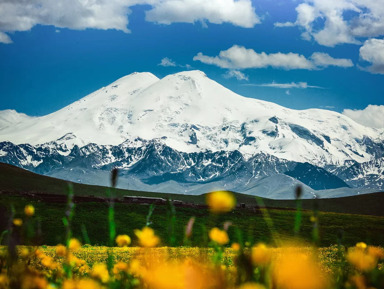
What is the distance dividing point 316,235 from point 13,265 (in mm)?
3128

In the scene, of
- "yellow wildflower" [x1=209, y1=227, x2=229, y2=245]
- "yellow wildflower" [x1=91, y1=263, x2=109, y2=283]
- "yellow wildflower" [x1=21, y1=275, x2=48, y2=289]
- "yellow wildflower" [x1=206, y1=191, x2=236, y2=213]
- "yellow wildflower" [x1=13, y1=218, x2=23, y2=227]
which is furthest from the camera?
"yellow wildflower" [x1=13, y1=218, x2=23, y2=227]

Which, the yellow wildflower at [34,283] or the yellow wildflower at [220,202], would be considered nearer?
the yellow wildflower at [220,202]

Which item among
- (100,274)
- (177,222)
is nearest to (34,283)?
(100,274)

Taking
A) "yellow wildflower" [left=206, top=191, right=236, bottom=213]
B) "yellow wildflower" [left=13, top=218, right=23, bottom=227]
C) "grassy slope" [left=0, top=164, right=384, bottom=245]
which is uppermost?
"yellow wildflower" [left=206, top=191, right=236, bottom=213]

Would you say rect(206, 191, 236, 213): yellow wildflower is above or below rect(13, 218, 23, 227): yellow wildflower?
above

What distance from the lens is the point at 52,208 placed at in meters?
72.6

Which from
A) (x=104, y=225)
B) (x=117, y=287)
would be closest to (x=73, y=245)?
(x=117, y=287)

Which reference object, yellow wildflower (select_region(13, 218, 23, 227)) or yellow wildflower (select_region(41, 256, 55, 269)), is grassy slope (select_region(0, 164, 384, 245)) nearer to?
yellow wildflower (select_region(41, 256, 55, 269))

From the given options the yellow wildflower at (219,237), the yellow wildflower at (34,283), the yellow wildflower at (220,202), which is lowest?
the yellow wildflower at (34,283)

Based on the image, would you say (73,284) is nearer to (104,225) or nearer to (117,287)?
(117,287)

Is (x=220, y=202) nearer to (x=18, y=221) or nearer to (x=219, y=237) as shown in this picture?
(x=219, y=237)

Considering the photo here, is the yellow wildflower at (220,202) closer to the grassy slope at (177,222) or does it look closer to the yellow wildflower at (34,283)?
the yellow wildflower at (34,283)

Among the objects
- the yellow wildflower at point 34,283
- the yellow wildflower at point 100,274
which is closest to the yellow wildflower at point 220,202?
the yellow wildflower at point 34,283

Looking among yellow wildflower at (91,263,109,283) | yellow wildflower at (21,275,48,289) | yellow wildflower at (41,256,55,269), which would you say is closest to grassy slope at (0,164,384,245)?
yellow wildflower at (41,256,55,269)
